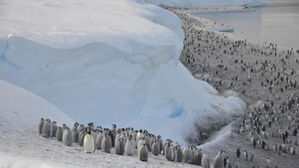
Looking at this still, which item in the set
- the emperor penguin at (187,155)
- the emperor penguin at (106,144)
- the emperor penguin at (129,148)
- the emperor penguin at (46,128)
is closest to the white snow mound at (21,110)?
the emperor penguin at (46,128)

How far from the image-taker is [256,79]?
32719 millimetres

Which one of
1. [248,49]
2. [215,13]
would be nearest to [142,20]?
[248,49]

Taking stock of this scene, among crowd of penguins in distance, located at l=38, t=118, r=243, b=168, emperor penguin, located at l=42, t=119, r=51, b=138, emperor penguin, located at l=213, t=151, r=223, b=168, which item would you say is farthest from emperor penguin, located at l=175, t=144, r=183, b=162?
emperor penguin, located at l=42, t=119, r=51, b=138

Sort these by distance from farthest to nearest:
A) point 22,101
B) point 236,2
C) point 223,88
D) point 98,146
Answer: point 236,2
point 223,88
point 22,101
point 98,146

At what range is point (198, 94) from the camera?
931 inches

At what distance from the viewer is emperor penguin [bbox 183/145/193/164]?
44.5ft

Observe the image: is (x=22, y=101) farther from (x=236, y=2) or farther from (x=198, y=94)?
(x=236, y=2)

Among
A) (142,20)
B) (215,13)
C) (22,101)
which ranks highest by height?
(215,13)

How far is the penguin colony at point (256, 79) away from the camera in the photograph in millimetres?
21652

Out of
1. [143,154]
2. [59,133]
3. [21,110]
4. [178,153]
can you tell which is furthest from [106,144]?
[21,110]

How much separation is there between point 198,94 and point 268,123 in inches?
148

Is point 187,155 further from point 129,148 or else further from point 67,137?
point 67,137

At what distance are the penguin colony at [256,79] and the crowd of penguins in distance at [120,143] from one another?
5.73 metres

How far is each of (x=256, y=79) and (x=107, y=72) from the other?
15.8 meters
